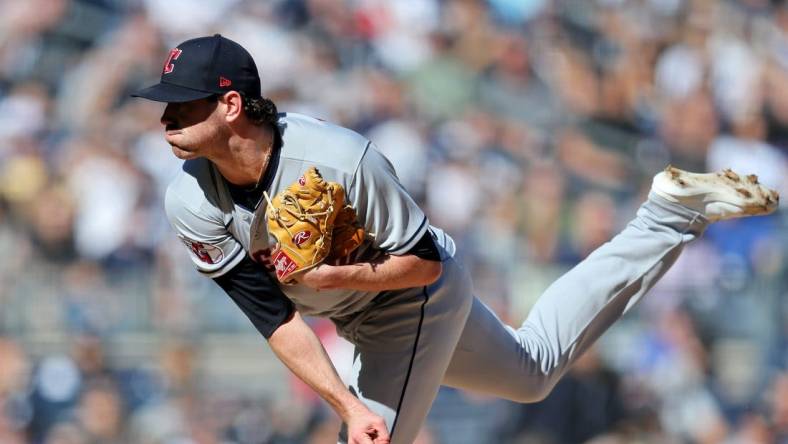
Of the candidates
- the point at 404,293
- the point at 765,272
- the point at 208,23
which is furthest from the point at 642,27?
the point at 404,293

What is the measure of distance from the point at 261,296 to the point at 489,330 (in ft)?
2.66

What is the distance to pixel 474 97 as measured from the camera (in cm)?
653

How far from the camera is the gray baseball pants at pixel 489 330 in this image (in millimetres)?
3254

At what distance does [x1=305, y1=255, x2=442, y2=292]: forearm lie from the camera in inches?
110

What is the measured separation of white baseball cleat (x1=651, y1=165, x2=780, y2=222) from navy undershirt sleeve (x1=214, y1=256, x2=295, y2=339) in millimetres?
1330

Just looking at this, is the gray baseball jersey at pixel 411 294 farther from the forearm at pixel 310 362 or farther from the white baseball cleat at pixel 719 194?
the forearm at pixel 310 362

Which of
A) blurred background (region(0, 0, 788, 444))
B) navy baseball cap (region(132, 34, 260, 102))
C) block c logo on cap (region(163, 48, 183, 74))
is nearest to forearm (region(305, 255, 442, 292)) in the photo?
navy baseball cap (region(132, 34, 260, 102))

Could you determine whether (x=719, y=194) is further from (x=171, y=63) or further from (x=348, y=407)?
(x=171, y=63)

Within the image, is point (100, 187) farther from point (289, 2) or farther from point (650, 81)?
point (650, 81)

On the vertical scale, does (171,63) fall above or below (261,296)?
above

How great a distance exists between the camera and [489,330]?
138 inches

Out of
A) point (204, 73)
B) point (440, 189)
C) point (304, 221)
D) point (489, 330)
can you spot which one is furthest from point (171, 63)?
point (440, 189)

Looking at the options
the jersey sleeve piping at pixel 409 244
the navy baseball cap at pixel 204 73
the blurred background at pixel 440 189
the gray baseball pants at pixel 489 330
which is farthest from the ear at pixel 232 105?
the blurred background at pixel 440 189

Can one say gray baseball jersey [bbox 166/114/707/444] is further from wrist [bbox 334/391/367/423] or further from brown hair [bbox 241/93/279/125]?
wrist [bbox 334/391/367/423]
